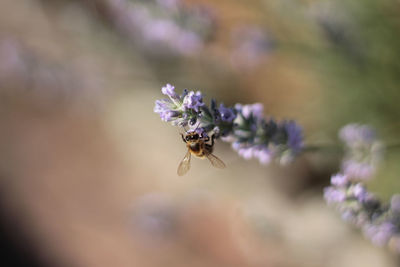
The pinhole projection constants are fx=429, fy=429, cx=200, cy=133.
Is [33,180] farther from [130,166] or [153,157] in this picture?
[153,157]

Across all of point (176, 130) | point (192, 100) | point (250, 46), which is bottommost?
point (192, 100)

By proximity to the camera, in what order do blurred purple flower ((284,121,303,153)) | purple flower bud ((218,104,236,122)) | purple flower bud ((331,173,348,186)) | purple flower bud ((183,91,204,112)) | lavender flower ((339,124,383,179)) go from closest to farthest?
purple flower bud ((183,91,204,112))
purple flower bud ((218,104,236,122))
purple flower bud ((331,173,348,186))
blurred purple flower ((284,121,303,153))
lavender flower ((339,124,383,179))

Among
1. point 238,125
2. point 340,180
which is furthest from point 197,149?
point 340,180

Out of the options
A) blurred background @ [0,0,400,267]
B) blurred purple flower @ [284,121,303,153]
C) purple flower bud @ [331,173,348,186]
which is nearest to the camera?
purple flower bud @ [331,173,348,186]

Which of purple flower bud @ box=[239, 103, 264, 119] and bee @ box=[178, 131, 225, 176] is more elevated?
purple flower bud @ box=[239, 103, 264, 119]

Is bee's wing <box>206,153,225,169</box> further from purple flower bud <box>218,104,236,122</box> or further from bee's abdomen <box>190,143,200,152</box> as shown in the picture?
purple flower bud <box>218,104,236,122</box>

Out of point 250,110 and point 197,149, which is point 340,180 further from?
point 197,149

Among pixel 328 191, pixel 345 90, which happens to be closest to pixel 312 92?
pixel 345 90

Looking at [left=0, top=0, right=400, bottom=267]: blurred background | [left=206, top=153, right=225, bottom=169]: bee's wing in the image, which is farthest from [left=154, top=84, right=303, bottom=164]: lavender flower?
[left=0, top=0, right=400, bottom=267]: blurred background

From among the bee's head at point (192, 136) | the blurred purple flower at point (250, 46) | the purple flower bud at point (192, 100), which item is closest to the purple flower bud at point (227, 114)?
the purple flower bud at point (192, 100)
